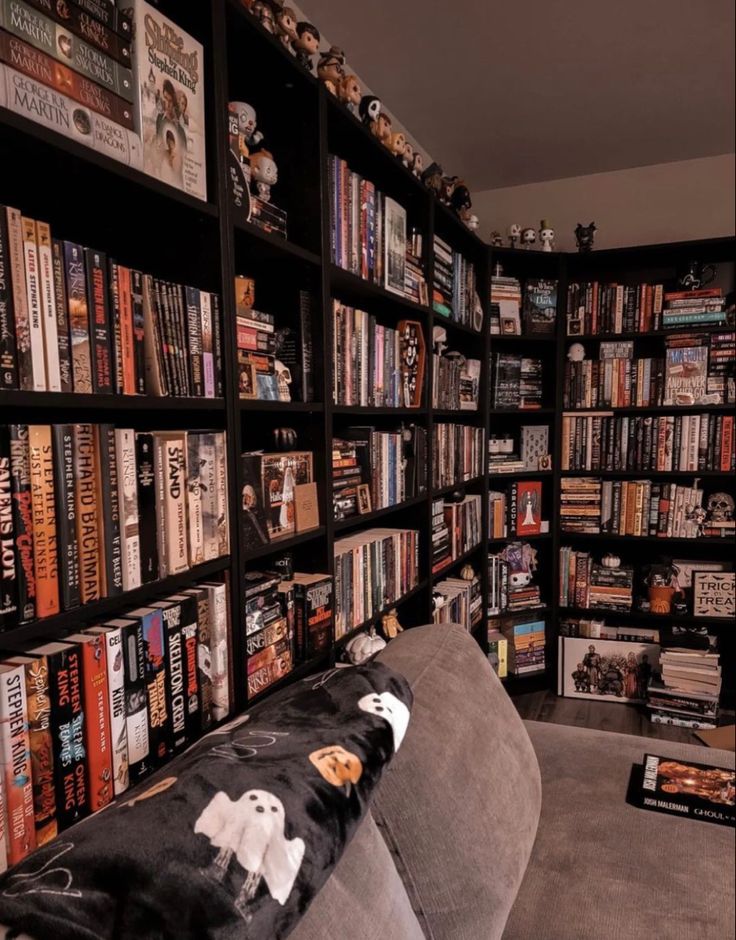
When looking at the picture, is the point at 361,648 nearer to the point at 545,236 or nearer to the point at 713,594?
the point at 713,594

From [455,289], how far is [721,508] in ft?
5.03

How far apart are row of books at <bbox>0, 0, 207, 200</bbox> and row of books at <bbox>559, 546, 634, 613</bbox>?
2399mm

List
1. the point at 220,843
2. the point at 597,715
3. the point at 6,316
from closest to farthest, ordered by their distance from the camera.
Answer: the point at 220,843 < the point at 6,316 < the point at 597,715

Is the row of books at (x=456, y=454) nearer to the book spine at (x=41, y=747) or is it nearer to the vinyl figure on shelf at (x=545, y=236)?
the vinyl figure on shelf at (x=545, y=236)

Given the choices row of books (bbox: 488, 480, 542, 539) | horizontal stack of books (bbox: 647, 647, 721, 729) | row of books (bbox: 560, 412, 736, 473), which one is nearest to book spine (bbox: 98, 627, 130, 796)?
row of books (bbox: 488, 480, 542, 539)

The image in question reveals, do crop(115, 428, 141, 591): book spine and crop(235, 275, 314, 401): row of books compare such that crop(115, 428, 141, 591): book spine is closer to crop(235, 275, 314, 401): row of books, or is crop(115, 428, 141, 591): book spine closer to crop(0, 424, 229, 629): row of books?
crop(0, 424, 229, 629): row of books

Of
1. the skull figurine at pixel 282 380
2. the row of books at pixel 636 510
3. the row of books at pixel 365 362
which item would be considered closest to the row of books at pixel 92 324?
the skull figurine at pixel 282 380

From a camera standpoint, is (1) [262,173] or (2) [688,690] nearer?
(1) [262,173]

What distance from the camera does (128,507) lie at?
3.01 ft

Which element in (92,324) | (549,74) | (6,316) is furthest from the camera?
(549,74)

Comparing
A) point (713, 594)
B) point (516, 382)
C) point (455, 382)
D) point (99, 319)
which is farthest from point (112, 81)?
point (713, 594)

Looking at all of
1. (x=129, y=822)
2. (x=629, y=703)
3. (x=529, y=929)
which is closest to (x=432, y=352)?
(x=529, y=929)

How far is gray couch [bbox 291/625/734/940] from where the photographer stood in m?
0.83

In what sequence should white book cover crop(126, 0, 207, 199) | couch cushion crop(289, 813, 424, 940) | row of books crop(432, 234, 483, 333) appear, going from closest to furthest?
couch cushion crop(289, 813, 424, 940) → white book cover crop(126, 0, 207, 199) → row of books crop(432, 234, 483, 333)
